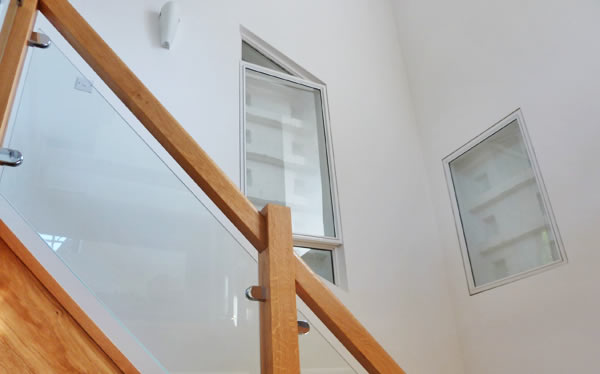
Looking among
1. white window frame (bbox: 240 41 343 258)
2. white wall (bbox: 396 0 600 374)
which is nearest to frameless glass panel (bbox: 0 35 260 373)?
white window frame (bbox: 240 41 343 258)

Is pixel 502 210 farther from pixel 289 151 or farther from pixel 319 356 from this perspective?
pixel 319 356

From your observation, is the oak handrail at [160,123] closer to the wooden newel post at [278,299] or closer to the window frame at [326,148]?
the wooden newel post at [278,299]

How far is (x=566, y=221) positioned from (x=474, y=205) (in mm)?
810

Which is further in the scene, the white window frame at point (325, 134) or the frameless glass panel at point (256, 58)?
the frameless glass panel at point (256, 58)

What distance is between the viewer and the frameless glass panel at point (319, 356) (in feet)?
4.58

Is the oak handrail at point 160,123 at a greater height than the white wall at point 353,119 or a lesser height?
lesser

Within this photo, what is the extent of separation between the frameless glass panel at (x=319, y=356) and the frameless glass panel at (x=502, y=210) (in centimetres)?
214

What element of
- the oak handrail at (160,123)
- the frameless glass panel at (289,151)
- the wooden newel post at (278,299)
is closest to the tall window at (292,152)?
the frameless glass panel at (289,151)

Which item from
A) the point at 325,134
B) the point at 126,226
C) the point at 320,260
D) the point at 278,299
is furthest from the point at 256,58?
the point at 278,299

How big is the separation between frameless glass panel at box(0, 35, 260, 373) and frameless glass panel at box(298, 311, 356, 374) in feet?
0.48

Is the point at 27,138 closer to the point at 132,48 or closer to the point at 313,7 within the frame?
the point at 132,48

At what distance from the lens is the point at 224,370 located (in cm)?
156

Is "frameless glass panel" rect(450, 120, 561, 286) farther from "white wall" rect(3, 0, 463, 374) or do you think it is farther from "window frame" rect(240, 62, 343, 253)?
"window frame" rect(240, 62, 343, 253)

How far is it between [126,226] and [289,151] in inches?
90.5
